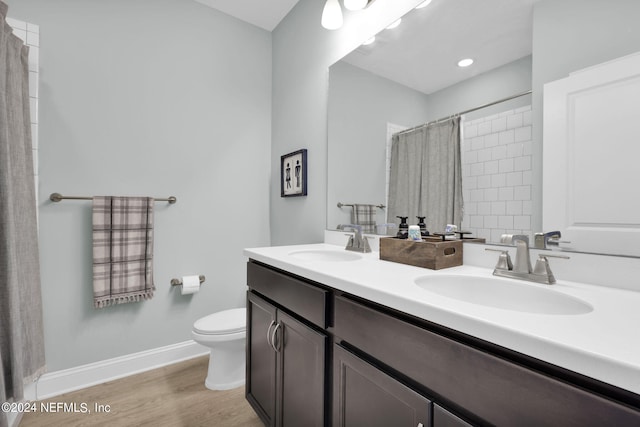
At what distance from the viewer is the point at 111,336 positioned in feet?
6.12

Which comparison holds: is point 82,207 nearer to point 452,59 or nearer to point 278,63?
point 278,63

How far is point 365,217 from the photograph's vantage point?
1.63 meters

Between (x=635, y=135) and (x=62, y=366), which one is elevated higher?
(x=635, y=135)

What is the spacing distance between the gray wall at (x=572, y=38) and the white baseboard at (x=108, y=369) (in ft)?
7.44

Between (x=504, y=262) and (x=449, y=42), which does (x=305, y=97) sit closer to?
(x=449, y=42)

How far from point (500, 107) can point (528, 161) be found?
232 millimetres

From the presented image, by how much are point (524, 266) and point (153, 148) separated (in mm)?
2181

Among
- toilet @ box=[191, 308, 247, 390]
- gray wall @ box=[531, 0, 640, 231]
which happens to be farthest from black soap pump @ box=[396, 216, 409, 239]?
toilet @ box=[191, 308, 247, 390]

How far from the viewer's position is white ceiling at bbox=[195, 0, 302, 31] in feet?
6.98


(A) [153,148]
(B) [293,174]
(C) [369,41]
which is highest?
(C) [369,41]

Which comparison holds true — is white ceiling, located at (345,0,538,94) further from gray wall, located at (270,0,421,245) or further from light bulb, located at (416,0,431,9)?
gray wall, located at (270,0,421,245)

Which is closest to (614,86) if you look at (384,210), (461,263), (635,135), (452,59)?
(635,135)

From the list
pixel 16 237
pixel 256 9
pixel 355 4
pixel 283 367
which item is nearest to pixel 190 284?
pixel 16 237

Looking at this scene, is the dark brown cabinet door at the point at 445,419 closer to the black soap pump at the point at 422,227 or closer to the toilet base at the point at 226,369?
the black soap pump at the point at 422,227
